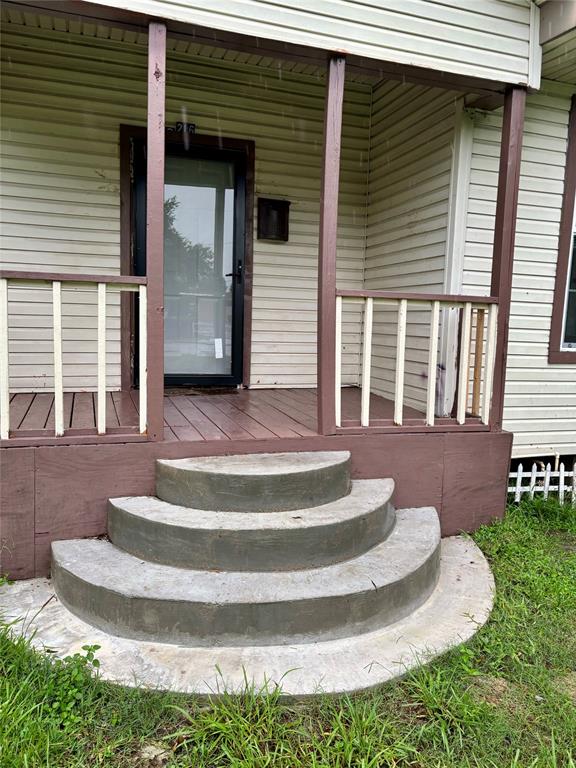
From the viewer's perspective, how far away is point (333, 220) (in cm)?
287

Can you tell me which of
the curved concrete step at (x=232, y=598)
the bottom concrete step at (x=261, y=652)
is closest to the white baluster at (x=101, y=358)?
the curved concrete step at (x=232, y=598)

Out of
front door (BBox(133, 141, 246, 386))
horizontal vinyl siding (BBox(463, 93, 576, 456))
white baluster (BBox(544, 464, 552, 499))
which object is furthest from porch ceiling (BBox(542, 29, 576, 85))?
white baluster (BBox(544, 464, 552, 499))

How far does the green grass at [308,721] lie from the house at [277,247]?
1.13 ft

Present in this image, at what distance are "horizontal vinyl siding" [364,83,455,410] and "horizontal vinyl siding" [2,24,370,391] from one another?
330mm

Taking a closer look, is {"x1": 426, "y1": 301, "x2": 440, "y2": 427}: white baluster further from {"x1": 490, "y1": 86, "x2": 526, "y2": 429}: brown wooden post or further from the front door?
the front door

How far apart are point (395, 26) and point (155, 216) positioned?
165 cm

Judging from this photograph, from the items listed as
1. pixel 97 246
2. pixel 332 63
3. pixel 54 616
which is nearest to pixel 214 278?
pixel 97 246

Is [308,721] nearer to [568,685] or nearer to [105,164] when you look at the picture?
[568,685]

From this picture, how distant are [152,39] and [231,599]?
8.12ft

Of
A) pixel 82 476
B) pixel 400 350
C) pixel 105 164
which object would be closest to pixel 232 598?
pixel 82 476

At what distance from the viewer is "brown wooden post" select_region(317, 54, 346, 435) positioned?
9.36ft

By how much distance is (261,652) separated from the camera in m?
2.05

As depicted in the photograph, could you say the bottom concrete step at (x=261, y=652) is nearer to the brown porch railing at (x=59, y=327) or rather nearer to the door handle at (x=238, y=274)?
the brown porch railing at (x=59, y=327)

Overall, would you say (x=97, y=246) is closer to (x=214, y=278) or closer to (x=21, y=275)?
(x=214, y=278)
